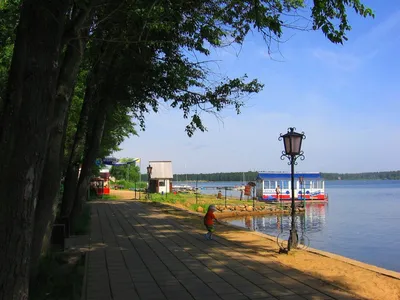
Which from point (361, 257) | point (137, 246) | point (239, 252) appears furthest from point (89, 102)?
point (361, 257)

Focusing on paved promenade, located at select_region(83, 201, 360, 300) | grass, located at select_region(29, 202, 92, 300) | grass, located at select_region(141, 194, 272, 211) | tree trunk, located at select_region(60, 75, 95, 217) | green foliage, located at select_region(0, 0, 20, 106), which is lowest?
grass, located at select_region(141, 194, 272, 211)

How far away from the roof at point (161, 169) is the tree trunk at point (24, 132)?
45401 mm

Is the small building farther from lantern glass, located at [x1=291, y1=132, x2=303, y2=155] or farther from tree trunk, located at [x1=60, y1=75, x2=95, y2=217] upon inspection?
lantern glass, located at [x1=291, y1=132, x2=303, y2=155]

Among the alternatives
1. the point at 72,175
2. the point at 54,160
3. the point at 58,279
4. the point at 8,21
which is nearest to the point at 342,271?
the point at 58,279

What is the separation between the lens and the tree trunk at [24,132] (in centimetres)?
301

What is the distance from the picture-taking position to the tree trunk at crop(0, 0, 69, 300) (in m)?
3.01

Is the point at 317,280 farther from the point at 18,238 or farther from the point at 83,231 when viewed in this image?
the point at 83,231

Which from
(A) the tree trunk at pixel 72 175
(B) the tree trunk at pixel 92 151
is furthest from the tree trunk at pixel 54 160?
(B) the tree trunk at pixel 92 151

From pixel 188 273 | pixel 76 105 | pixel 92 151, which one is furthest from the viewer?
pixel 76 105

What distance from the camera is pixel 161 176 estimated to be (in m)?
48.8

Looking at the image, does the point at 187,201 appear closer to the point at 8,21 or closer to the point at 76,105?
the point at 76,105

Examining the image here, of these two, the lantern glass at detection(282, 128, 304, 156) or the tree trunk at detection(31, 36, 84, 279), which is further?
the lantern glass at detection(282, 128, 304, 156)

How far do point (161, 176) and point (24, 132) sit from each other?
45.9 meters

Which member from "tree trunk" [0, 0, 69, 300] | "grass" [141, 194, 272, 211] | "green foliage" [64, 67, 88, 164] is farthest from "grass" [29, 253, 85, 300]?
"grass" [141, 194, 272, 211]
